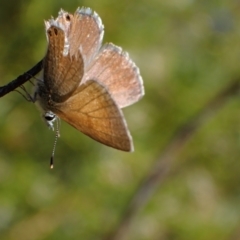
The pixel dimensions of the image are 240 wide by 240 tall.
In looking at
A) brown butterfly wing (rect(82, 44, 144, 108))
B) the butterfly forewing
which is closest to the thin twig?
brown butterfly wing (rect(82, 44, 144, 108))

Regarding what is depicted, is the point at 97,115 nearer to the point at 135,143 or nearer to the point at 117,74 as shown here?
the point at 117,74

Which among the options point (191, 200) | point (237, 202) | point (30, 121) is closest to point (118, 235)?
point (30, 121)

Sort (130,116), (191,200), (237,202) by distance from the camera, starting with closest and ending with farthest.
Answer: (130,116)
(191,200)
(237,202)

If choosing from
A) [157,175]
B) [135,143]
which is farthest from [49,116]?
[135,143]

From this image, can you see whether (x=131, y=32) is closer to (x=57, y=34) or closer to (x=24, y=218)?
(x=24, y=218)

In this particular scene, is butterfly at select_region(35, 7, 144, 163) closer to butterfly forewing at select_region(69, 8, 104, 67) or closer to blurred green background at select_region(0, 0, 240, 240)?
butterfly forewing at select_region(69, 8, 104, 67)

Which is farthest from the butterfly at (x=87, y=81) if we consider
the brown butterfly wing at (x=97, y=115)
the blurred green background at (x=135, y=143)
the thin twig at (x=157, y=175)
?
the blurred green background at (x=135, y=143)
